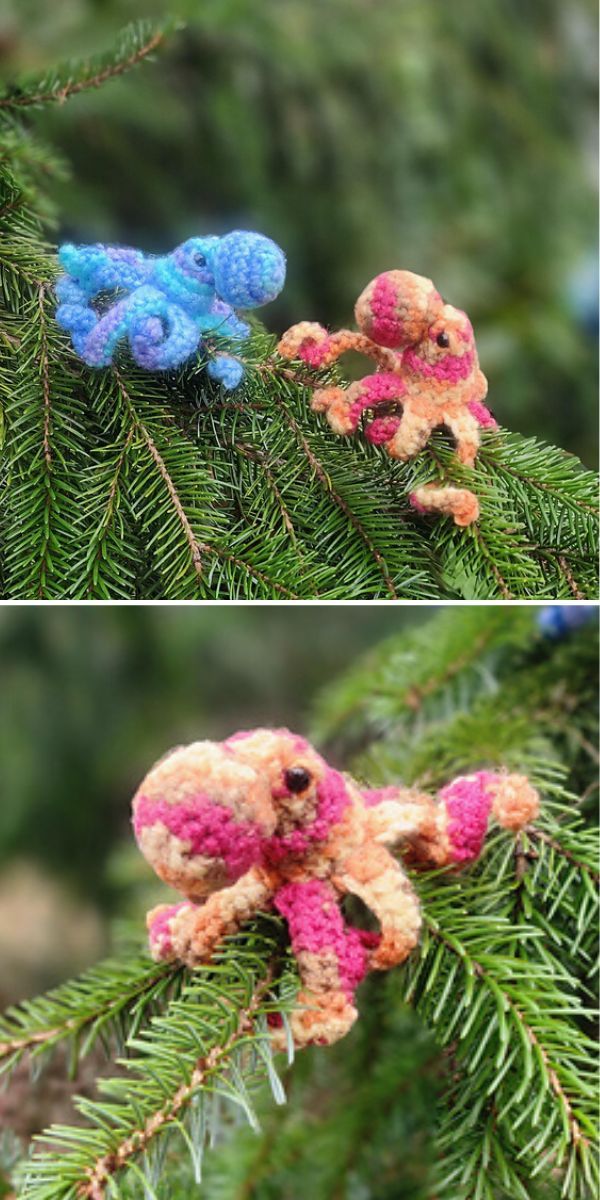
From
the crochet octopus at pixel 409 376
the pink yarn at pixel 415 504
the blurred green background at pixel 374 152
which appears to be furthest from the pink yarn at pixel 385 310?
the blurred green background at pixel 374 152

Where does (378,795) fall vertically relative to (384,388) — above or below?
below

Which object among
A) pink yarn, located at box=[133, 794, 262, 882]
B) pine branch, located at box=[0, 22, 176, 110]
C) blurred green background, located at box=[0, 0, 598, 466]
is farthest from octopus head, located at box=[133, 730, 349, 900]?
blurred green background, located at box=[0, 0, 598, 466]

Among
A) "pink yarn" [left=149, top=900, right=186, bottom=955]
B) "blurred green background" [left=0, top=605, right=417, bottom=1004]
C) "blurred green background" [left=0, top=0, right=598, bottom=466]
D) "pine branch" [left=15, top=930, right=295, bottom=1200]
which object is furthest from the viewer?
"blurred green background" [left=0, top=605, right=417, bottom=1004]

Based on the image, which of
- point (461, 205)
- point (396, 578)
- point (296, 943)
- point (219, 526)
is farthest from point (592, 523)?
point (461, 205)

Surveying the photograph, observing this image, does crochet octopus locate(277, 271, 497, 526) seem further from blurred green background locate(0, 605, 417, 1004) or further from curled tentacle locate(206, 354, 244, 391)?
blurred green background locate(0, 605, 417, 1004)

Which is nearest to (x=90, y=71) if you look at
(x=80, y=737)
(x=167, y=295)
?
(x=167, y=295)

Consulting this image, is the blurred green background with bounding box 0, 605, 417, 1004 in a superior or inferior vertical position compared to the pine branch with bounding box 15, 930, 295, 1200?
superior

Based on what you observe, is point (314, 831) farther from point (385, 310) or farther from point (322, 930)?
point (385, 310)

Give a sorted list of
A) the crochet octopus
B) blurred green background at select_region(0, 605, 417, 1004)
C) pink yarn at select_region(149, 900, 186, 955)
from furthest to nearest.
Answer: blurred green background at select_region(0, 605, 417, 1004) < the crochet octopus < pink yarn at select_region(149, 900, 186, 955)
